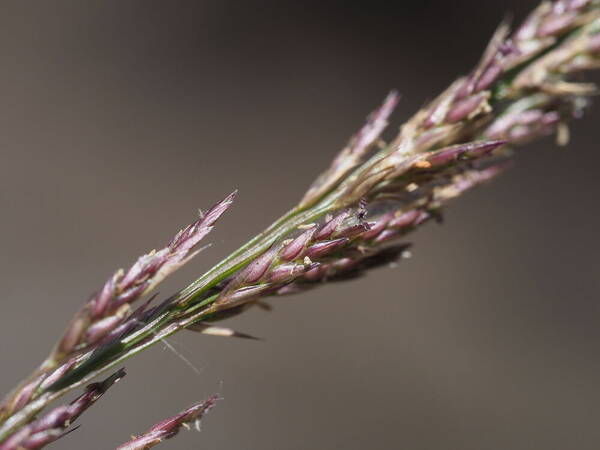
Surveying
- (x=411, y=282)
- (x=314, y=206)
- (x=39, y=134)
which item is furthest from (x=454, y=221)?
(x=314, y=206)

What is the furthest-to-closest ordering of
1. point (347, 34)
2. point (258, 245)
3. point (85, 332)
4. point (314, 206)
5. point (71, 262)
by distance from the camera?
point (347, 34), point (71, 262), point (314, 206), point (258, 245), point (85, 332)

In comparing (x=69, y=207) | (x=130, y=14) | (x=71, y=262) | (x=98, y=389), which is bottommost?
(x=98, y=389)

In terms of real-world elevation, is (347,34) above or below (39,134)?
below

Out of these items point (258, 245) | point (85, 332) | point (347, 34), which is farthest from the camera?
point (347, 34)

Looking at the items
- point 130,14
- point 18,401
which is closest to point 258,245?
point 18,401

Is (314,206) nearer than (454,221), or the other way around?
(314,206)

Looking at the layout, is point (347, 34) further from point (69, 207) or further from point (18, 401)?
point (18, 401)
